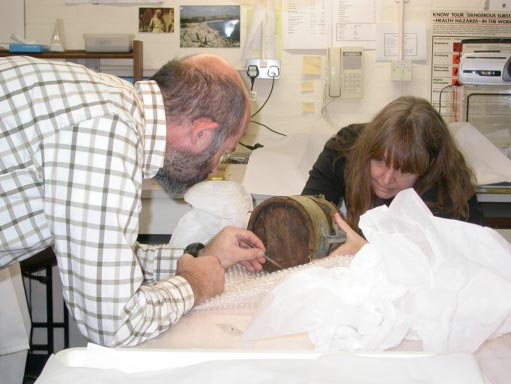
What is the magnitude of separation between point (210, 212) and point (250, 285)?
0.33 meters

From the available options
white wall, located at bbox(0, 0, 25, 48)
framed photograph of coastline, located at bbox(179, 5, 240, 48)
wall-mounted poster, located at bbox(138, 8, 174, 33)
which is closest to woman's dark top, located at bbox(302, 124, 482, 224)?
framed photograph of coastline, located at bbox(179, 5, 240, 48)

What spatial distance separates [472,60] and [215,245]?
1646 millimetres

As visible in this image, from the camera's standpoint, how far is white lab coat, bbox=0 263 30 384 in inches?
75.2

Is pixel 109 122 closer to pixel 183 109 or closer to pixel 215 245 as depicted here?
pixel 183 109

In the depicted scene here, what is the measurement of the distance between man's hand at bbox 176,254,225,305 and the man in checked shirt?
62 millimetres

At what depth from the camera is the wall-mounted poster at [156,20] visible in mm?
3055

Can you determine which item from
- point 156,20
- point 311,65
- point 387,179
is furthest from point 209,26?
point 387,179

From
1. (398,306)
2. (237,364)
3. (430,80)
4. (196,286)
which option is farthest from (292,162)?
(237,364)

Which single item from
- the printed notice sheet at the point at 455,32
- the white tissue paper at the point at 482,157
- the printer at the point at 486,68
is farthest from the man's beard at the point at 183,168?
the printed notice sheet at the point at 455,32

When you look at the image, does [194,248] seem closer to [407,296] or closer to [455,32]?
[407,296]

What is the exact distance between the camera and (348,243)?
1441mm

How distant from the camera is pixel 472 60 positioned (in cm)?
256

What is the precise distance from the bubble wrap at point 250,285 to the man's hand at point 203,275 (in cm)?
2

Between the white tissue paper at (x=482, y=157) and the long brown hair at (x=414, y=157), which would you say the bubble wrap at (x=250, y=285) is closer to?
the long brown hair at (x=414, y=157)
